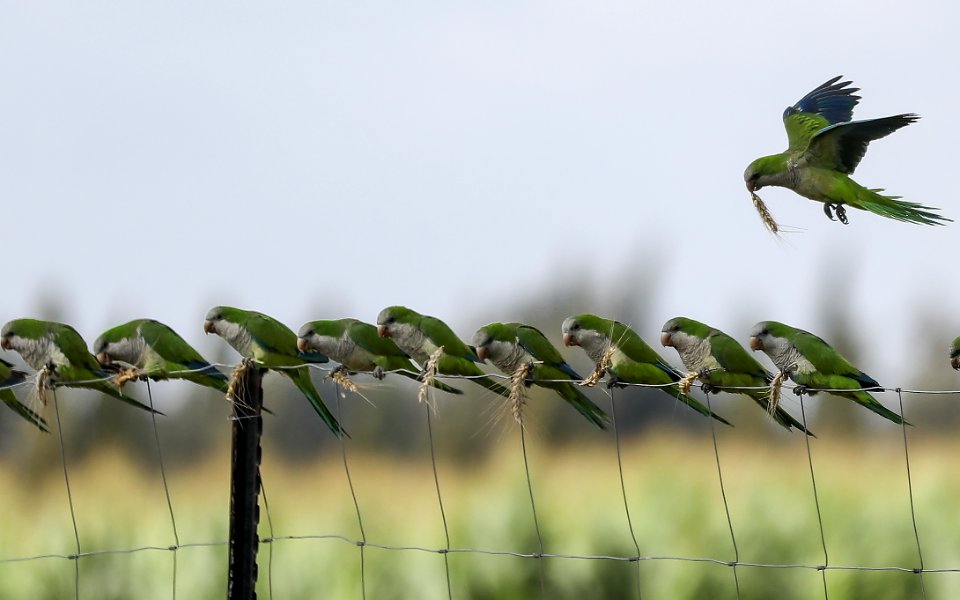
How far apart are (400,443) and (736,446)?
1631 millimetres

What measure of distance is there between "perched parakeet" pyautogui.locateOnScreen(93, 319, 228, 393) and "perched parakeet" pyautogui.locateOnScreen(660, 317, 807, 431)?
3.64 ft

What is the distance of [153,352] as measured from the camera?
3068 millimetres

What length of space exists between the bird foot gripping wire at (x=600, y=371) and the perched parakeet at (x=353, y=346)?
1.85 feet

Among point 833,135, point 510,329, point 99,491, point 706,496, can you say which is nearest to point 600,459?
point 706,496

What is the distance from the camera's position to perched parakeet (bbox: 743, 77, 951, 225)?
244 centimetres

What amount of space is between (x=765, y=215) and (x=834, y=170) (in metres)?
0.17

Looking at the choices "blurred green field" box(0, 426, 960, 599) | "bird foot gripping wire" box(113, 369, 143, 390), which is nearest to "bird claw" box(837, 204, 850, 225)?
"bird foot gripping wire" box(113, 369, 143, 390)

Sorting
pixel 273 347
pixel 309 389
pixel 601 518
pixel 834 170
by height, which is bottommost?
pixel 601 518

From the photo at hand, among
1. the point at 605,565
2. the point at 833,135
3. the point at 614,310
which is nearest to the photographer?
the point at 833,135

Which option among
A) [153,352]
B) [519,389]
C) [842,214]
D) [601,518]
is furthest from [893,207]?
[601,518]

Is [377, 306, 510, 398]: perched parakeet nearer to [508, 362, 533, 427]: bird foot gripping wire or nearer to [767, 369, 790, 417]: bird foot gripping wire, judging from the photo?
[508, 362, 533, 427]: bird foot gripping wire

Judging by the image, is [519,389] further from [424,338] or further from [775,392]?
[775,392]

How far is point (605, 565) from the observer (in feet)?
18.0

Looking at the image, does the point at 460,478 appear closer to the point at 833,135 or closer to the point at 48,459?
the point at 48,459
